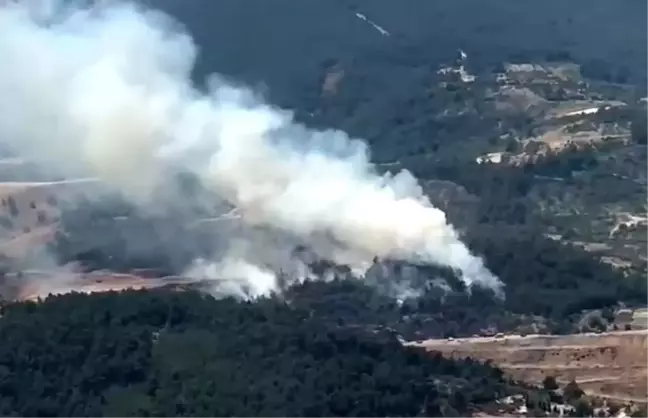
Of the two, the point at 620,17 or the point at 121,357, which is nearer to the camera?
the point at 121,357

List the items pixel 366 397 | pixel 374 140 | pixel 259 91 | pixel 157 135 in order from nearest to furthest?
pixel 366 397
pixel 157 135
pixel 374 140
pixel 259 91

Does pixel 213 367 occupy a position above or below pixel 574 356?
below

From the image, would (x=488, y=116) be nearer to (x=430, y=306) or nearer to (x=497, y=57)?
(x=497, y=57)

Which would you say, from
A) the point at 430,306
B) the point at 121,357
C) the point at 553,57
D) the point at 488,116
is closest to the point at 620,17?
the point at 553,57

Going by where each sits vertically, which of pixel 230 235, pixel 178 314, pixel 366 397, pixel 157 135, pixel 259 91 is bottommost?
pixel 366 397

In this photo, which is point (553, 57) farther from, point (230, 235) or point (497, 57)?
point (230, 235)

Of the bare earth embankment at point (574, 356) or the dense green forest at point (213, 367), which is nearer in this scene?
the dense green forest at point (213, 367)

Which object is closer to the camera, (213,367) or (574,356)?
(213,367)

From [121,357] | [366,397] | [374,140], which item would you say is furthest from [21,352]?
[374,140]

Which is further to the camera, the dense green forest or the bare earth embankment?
the bare earth embankment

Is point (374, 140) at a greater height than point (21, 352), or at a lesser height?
greater

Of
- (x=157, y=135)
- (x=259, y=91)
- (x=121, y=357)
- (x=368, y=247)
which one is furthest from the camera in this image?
(x=259, y=91)
